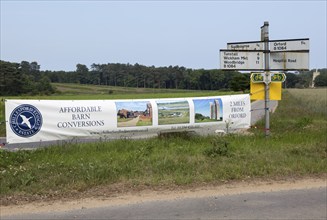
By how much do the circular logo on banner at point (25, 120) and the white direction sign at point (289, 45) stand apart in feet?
21.5

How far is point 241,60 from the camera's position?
10.5m

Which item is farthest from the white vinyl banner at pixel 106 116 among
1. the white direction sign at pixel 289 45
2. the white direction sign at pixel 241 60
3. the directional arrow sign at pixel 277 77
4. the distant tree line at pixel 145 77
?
the distant tree line at pixel 145 77

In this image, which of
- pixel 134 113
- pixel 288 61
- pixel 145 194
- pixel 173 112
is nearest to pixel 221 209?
pixel 145 194

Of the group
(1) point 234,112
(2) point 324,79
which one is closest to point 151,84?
(2) point 324,79

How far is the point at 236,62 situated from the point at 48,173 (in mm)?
6143

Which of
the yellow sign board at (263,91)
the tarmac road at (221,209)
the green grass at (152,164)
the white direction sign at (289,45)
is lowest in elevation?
the tarmac road at (221,209)

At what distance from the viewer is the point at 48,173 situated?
658 centimetres

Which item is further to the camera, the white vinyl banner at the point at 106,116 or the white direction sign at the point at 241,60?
the white direction sign at the point at 241,60

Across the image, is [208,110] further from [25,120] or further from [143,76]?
[143,76]

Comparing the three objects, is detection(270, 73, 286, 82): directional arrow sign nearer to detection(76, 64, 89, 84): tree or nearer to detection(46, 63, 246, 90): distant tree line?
detection(46, 63, 246, 90): distant tree line

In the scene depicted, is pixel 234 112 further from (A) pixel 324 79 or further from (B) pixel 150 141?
(A) pixel 324 79

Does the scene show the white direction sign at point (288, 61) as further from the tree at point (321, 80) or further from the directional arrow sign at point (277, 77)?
the tree at point (321, 80)

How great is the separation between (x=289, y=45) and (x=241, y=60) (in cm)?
140

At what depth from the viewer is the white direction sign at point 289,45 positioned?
10.5 m
